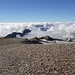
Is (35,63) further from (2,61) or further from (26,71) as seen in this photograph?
(2,61)

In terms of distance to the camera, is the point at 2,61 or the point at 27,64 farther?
the point at 2,61

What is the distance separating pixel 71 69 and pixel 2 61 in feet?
23.3

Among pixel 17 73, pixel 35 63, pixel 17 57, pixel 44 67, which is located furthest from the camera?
pixel 17 57

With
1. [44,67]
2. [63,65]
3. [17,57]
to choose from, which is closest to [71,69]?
[63,65]

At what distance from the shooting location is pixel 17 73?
16.2 meters

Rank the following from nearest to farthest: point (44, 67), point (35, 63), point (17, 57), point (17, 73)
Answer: point (17, 73)
point (44, 67)
point (35, 63)
point (17, 57)

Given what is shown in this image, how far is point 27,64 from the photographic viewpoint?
60.5 ft

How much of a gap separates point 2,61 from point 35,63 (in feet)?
11.4

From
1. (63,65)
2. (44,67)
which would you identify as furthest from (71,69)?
(44,67)

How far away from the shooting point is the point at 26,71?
16578 mm

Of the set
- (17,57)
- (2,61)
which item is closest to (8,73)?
(2,61)

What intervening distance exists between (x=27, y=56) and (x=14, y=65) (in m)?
3.20

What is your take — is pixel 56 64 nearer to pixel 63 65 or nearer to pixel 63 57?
pixel 63 65

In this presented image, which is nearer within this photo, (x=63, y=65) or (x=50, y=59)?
(x=63, y=65)
